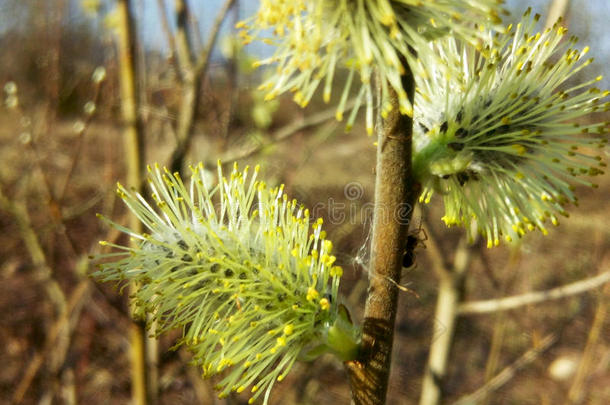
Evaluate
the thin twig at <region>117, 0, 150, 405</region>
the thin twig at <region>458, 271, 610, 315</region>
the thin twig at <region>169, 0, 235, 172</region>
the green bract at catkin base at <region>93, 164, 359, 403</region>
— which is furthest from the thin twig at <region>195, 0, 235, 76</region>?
the thin twig at <region>458, 271, 610, 315</region>

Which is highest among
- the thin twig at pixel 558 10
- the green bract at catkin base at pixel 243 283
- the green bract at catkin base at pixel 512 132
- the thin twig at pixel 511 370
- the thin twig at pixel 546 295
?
the thin twig at pixel 558 10

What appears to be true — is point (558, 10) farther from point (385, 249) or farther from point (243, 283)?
point (243, 283)

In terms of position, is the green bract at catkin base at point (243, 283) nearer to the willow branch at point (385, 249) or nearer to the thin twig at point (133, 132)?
the willow branch at point (385, 249)

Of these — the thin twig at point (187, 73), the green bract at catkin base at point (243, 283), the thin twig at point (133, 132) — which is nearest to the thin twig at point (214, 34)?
the thin twig at point (187, 73)

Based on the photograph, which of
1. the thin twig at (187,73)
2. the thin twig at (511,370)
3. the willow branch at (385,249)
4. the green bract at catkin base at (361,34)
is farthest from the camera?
the thin twig at (511,370)

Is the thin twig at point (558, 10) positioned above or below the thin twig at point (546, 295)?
above

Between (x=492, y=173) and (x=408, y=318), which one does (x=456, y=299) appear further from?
(x=408, y=318)

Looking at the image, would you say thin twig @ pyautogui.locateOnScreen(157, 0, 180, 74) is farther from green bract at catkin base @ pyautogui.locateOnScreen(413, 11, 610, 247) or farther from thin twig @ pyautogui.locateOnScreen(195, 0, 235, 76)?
green bract at catkin base @ pyautogui.locateOnScreen(413, 11, 610, 247)
